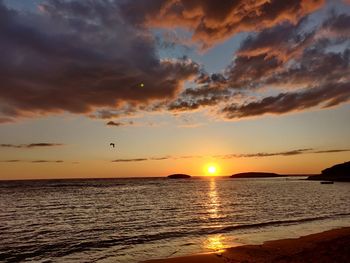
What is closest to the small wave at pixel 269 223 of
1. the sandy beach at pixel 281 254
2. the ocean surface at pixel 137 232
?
the ocean surface at pixel 137 232

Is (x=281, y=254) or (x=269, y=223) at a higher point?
(x=269, y=223)

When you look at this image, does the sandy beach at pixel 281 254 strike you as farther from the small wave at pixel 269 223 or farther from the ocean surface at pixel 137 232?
the small wave at pixel 269 223

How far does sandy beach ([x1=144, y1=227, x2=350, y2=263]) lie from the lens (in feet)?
61.4

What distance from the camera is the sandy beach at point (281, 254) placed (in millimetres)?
18719

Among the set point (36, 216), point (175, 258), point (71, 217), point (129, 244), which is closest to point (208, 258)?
point (175, 258)

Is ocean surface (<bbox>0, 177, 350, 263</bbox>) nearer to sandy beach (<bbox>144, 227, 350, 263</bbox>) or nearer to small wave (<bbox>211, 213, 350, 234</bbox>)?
small wave (<bbox>211, 213, 350, 234</bbox>)

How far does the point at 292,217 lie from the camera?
143 ft

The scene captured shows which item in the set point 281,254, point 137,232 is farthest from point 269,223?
point 281,254

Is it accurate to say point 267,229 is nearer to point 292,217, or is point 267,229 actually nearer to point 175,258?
point 292,217

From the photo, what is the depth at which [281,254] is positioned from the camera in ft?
69.1

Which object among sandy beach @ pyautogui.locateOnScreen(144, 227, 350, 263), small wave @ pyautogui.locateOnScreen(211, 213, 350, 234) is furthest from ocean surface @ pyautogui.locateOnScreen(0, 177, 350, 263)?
sandy beach @ pyautogui.locateOnScreen(144, 227, 350, 263)

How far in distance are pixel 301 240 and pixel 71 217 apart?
30565 mm

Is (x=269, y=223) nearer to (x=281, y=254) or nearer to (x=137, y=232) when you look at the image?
(x=137, y=232)

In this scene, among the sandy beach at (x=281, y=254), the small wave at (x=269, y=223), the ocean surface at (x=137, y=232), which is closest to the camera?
the sandy beach at (x=281, y=254)
